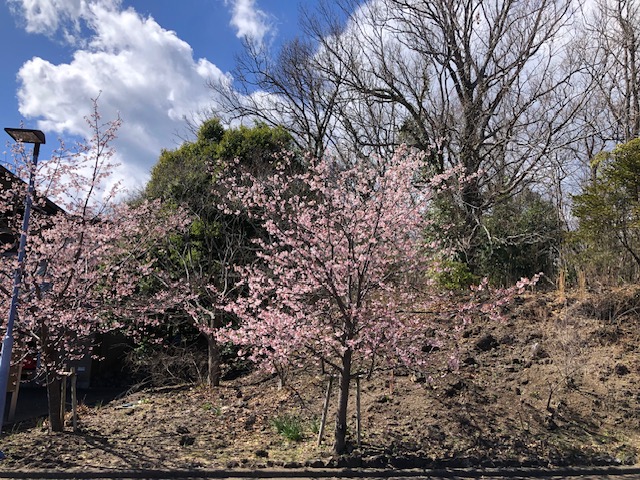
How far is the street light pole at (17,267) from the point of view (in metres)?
6.25

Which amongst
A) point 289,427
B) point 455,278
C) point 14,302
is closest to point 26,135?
point 14,302

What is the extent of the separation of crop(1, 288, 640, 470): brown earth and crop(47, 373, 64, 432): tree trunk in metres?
0.17

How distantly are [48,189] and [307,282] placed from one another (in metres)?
4.19

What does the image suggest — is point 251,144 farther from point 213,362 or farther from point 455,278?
point 455,278

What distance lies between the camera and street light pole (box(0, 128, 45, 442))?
246 inches

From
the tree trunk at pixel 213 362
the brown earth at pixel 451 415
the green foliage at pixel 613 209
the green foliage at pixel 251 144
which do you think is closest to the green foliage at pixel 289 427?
the brown earth at pixel 451 415

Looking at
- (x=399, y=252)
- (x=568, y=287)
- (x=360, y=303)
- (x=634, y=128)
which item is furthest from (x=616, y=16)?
(x=360, y=303)

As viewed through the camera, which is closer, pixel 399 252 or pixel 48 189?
pixel 399 252

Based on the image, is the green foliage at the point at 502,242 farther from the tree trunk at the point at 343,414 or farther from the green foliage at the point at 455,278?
the tree trunk at the point at 343,414

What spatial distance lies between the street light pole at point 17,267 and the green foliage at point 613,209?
9204 millimetres

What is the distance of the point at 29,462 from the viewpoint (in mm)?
5918

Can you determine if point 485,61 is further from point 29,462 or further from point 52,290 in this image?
point 29,462

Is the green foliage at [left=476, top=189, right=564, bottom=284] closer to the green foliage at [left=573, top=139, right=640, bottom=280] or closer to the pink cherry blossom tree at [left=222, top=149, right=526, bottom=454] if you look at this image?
the green foliage at [left=573, top=139, right=640, bottom=280]

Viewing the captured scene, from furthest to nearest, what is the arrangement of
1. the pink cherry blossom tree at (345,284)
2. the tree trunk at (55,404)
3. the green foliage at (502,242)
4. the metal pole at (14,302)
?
1. the green foliage at (502,242)
2. the tree trunk at (55,404)
3. the metal pole at (14,302)
4. the pink cherry blossom tree at (345,284)
